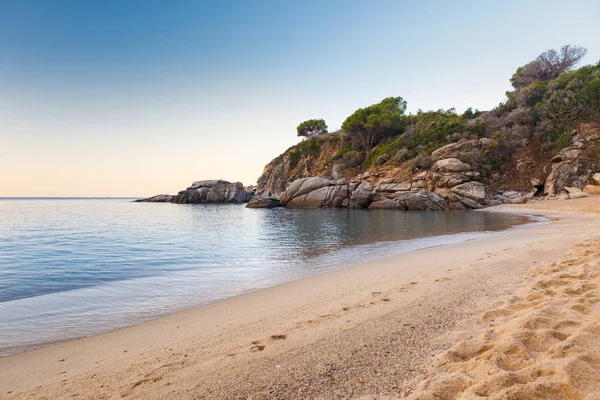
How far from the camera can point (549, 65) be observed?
186 feet

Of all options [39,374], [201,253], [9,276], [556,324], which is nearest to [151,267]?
[201,253]

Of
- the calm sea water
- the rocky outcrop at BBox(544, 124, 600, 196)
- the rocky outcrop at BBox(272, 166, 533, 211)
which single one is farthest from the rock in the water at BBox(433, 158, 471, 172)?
the calm sea water

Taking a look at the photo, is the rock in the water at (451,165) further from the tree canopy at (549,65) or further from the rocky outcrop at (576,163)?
the tree canopy at (549,65)

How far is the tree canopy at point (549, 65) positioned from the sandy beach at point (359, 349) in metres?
67.1

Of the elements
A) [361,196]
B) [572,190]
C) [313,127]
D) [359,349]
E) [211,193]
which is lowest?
[359,349]

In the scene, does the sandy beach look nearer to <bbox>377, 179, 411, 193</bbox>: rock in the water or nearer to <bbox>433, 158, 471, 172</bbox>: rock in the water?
<bbox>377, 179, 411, 193</bbox>: rock in the water

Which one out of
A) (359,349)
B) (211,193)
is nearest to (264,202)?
(211,193)

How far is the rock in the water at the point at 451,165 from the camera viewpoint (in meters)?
41.7

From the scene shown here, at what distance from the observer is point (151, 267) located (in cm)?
1086

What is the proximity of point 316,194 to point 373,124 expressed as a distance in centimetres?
2175

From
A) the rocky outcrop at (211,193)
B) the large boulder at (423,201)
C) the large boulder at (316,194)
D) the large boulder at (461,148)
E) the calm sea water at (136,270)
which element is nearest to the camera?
the calm sea water at (136,270)

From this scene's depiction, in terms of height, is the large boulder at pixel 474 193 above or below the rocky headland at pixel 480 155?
below

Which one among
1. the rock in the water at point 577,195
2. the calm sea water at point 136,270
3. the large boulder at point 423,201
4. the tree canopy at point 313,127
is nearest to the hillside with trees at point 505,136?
the rock in the water at point 577,195

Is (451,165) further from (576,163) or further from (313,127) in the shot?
(313,127)
